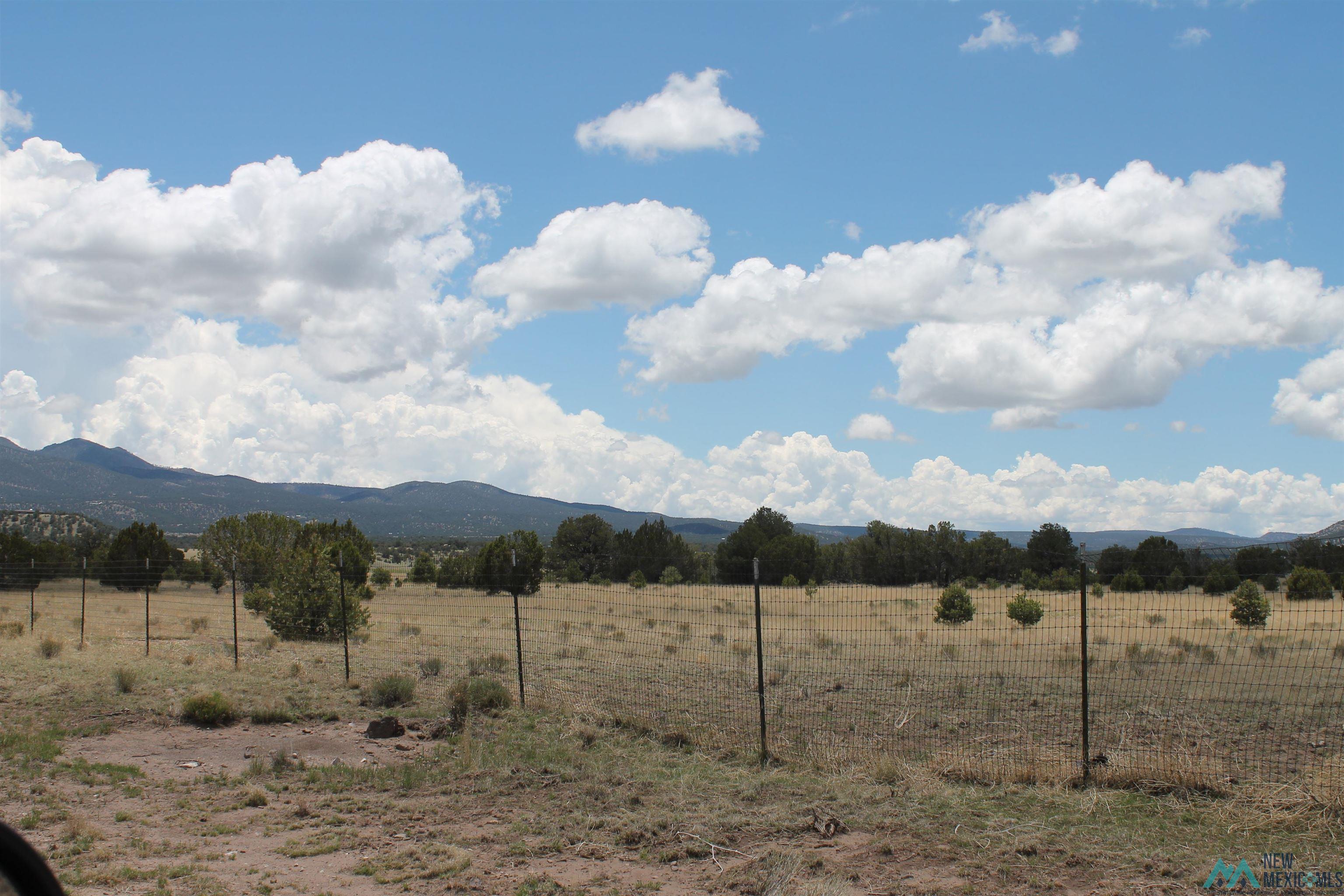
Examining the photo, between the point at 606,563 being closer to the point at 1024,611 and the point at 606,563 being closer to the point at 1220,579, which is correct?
the point at 1024,611

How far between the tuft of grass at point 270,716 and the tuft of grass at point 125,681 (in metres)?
2.82

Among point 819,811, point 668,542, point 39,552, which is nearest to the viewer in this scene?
point 819,811

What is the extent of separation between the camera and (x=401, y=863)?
694cm

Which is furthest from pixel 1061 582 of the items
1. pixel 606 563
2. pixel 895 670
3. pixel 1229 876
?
pixel 606 563

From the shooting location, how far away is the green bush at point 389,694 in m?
13.6

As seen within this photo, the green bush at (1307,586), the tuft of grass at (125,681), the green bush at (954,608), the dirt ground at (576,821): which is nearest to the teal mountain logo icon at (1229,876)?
the dirt ground at (576,821)

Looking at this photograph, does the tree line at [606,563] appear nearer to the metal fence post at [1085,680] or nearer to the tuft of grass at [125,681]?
the metal fence post at [1085,680]

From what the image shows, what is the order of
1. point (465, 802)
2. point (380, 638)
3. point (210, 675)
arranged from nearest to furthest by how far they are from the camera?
point (465, 802) < point (210, 675) < point (380, 638)

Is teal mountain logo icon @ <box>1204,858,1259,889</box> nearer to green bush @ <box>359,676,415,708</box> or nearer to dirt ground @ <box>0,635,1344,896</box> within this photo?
dirt ground @ <box>0,635,1344,896</box>

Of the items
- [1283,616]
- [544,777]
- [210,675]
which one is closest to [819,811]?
[544,777]

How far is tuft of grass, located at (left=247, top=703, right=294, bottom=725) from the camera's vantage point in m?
12.4

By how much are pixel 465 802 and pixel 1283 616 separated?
26.6m

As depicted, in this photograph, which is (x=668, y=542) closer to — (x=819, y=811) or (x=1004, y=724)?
(x=1004, y=724)

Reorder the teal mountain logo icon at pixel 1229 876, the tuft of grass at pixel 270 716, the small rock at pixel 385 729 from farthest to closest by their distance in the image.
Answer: the tuft of grass at pixel 270 716
the small rock at pixel 385 729
the teal mountain logo icon at pixel 1229 876
